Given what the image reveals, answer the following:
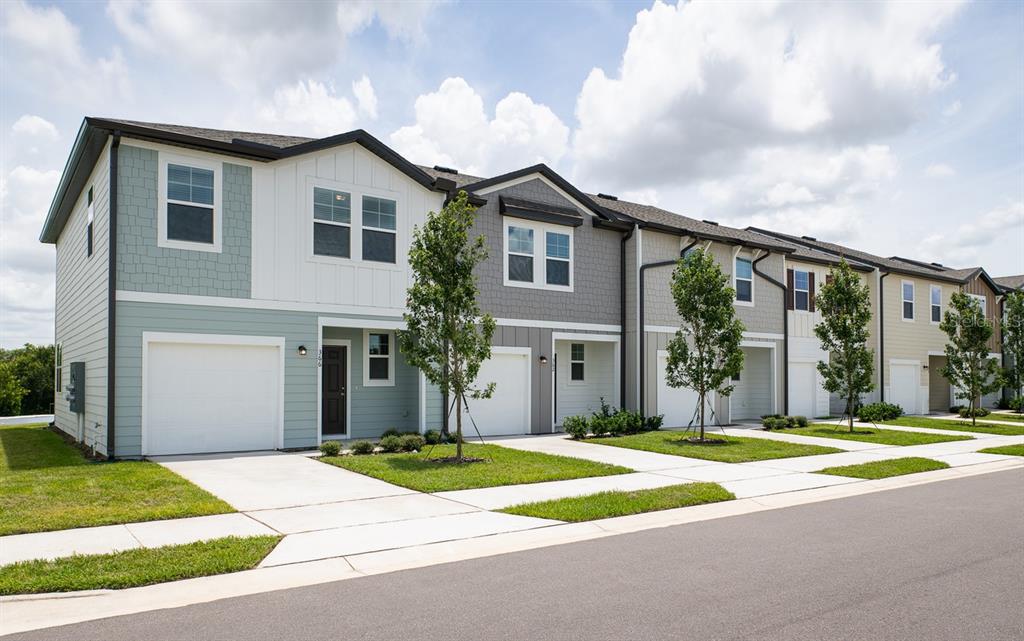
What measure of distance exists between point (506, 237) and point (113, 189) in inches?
350

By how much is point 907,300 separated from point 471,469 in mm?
24551

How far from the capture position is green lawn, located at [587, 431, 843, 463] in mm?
14857

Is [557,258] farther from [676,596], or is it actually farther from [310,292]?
[676,596]

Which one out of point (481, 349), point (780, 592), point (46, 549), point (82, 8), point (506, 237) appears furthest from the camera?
point (506, 237)

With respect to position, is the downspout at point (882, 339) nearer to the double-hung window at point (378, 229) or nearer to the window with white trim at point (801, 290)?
the window with white trim at point (801, 290)

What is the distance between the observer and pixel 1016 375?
29203 millimetres

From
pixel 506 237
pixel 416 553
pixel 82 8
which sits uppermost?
pixel 82 8

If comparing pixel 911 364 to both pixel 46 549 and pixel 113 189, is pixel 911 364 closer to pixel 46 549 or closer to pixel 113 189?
pixel 113 189

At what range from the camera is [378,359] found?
56.7 ft

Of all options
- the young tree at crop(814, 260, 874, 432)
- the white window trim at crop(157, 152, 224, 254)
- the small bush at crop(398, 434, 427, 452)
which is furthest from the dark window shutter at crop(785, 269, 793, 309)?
the white window trim at crop(157, 152, 224, 254)

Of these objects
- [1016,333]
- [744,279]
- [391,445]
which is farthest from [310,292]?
[1016,333]

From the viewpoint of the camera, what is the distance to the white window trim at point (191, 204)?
13609 mm

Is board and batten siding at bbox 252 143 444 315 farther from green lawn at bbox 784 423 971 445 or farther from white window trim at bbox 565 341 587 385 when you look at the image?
green lawn at bbox 784 423 971 445

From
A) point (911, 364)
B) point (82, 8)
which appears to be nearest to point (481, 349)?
point (82, 8)
